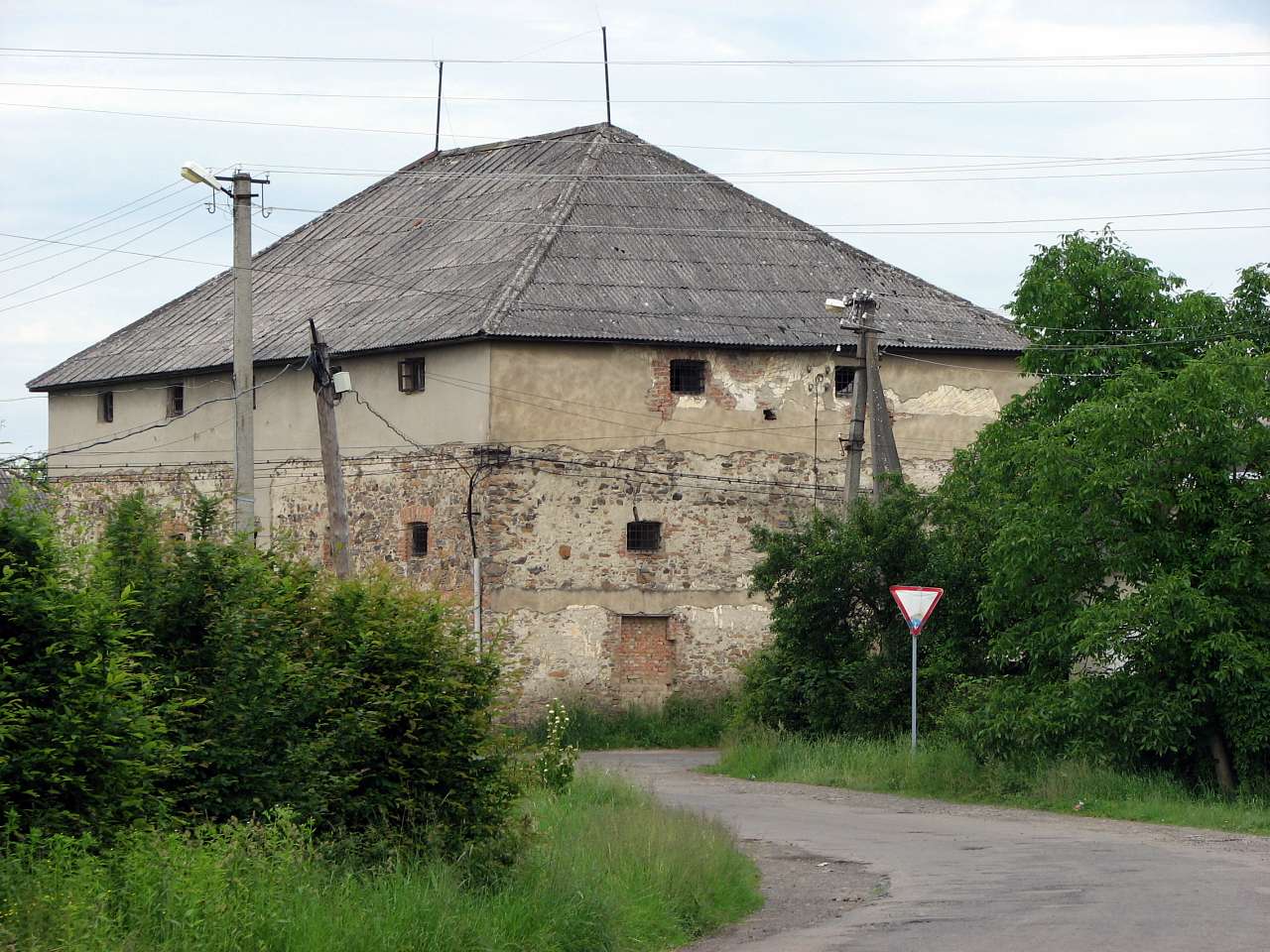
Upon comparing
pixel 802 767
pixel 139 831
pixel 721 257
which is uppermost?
pixel 721 257

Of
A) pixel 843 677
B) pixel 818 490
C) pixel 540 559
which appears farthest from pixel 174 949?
pixel 818 490

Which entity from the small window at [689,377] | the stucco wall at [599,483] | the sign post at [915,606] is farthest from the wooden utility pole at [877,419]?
the small window at [689,377]

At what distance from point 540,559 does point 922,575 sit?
865 centimetres

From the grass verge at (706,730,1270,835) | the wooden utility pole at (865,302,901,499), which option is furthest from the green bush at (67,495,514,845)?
the wooden utility pole at (865,302,901,499)

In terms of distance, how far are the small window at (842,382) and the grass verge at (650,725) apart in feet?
20.0

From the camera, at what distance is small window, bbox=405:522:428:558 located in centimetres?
3228

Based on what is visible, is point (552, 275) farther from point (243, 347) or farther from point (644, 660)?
point (243, 347)

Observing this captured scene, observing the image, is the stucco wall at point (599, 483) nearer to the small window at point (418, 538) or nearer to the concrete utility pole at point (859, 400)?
the small window at point (418, 538)

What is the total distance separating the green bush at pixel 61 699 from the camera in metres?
8.16

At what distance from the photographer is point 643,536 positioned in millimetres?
32469

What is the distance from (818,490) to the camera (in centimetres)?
3353

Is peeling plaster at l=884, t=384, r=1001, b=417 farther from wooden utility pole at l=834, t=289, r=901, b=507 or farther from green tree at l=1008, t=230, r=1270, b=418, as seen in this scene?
green tree at l=1008, t=230, r=1270, b=418

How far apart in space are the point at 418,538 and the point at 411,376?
2.98m

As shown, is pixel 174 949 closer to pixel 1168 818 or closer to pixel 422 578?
pixel 1168 818
